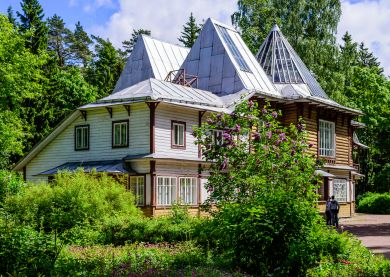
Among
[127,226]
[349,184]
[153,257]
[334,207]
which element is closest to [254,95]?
[334,207]

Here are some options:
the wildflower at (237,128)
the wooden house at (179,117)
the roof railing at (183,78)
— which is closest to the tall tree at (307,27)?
the wooden house at (179,117)

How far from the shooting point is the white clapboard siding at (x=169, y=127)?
2716 centimetres

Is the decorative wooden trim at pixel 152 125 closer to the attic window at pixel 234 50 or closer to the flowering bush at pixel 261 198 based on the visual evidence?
the flowering bush at pixel 261 198

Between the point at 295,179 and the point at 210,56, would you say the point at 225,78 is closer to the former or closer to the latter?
the point at 210,56

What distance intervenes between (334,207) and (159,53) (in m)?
16.2

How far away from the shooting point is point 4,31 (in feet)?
119

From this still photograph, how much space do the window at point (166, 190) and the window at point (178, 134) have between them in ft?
5.43

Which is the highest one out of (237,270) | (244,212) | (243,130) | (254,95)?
(254,95)

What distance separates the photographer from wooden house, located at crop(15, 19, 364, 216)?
2720 centimetres

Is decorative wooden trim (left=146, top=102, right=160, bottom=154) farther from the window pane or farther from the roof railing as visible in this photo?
the roof railing

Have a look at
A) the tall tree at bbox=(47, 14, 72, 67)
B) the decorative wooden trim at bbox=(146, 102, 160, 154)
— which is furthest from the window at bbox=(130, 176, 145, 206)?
the tall tree at bbox=(47, 14, 72, 67)

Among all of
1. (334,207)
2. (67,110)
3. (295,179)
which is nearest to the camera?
(295,179)

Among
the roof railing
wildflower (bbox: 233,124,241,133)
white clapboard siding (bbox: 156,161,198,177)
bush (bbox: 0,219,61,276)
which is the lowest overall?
bush (bbox: 0,219,61,276)

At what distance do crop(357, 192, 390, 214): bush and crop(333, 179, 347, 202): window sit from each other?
7438 millimetres
